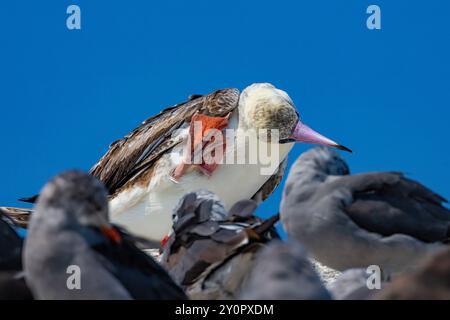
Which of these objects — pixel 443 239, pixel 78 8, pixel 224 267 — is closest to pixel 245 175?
pixel 78 8

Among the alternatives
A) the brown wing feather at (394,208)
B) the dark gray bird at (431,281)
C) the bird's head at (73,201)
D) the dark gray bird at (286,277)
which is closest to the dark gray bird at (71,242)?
the bird's head at (73,201)

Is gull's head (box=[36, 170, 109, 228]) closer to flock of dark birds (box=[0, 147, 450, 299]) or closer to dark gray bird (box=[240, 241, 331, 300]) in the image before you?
flock of dark birds (box=[0, 147, 450, 299])

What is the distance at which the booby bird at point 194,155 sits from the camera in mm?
8836

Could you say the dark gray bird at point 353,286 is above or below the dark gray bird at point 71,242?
below

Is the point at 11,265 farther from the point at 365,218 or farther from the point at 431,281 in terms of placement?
the point at 431,281

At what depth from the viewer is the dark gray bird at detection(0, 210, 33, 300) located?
4328mm

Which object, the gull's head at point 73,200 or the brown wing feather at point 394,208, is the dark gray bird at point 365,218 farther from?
the gull's head at point 73,200

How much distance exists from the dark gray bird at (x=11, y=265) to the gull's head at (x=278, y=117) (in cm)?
352

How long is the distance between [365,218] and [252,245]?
3.14 feet

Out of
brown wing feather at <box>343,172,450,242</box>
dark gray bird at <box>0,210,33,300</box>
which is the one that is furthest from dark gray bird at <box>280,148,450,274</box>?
dark gray bird at <box>0,210,33,300</box>

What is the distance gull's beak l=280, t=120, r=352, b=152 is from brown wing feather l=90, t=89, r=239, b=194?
0.71 metres

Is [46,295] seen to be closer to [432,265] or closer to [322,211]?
[432,265]

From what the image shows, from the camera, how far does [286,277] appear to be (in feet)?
12.0

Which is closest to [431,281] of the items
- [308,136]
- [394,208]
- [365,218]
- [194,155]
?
[365,218]
